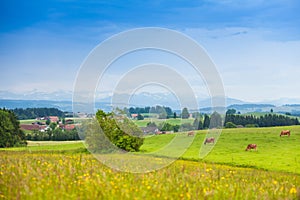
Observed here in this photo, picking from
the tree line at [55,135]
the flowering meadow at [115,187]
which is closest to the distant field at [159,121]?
the flowering meadow at [115,187]

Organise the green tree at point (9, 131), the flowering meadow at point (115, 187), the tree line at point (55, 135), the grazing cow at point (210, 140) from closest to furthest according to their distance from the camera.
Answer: the flowering meadow at point (115, 187) → the grazing cow at point (210, 140) → the green tree at point (9, 131) → the tree line at point (55, 135)

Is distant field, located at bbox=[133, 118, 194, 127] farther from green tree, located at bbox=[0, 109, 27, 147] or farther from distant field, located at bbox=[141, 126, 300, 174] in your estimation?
green tree, located at bbox=[0, 109, 27, 147]

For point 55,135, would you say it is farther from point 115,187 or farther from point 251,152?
point 115,187

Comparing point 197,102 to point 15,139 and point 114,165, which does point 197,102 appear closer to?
point 114,165

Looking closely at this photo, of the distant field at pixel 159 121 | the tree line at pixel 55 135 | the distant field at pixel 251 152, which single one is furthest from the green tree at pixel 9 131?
the distant field at pixel 159 121

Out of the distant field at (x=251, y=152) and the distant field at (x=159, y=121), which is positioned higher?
the distant field at (x=159, y=121)

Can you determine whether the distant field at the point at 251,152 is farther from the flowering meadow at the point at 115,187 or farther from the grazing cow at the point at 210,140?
the flowering meadow at the point at 115,187

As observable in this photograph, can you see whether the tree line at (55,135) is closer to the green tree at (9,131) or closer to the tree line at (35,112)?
the green tree at (9,131)

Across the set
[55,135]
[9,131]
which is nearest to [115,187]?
[9,131]

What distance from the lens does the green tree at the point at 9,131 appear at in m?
85.4

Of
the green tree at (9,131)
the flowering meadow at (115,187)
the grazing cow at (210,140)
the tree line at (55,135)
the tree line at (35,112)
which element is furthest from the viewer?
the tree line at (35,112)

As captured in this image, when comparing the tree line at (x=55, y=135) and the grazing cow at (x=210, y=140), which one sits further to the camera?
the tree line at (x=55, y=135)

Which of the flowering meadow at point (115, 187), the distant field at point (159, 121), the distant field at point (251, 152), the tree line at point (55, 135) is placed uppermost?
the distant field at point (159, 121)

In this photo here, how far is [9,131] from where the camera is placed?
87625 millimetres
